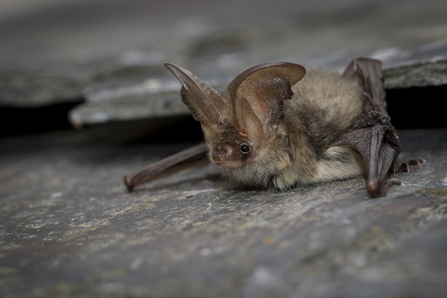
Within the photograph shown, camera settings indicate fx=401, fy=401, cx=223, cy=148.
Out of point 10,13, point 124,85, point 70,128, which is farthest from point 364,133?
point 10,13

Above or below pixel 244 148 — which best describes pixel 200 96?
above

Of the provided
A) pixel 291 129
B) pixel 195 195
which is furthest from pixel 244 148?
pixel 195 195

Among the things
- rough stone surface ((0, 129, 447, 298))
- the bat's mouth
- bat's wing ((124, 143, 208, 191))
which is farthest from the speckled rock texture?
the bat's mouth

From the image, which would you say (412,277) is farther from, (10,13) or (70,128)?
(10,13)

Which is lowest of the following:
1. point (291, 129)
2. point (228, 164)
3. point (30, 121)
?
point (228, 164)

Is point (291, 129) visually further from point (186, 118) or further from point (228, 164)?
point (186, 118)

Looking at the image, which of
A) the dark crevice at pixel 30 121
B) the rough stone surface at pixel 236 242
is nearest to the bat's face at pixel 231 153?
the rough stone surface at pixel 236 242

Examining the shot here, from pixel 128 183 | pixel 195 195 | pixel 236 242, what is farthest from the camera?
pixel 128 183

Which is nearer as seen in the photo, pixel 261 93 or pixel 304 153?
pixel 261 93
